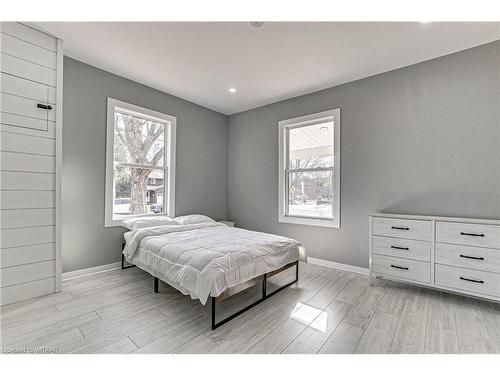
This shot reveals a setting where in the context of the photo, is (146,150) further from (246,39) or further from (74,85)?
(246,39)

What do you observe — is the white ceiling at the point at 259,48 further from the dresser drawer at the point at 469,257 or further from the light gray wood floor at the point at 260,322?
the light gray wood floor at the point at 260,322

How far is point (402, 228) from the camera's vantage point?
2580 millimetres

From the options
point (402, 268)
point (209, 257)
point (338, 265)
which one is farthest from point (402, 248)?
point (209, 257)

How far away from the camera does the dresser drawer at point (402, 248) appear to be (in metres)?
2.46

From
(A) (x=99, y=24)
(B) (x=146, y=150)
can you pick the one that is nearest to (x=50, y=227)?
(B) (x=146, y=150)

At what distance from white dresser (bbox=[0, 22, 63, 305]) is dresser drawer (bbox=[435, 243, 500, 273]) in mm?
4016

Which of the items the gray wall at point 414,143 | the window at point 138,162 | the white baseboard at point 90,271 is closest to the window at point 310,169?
the gray wall at point 414,143

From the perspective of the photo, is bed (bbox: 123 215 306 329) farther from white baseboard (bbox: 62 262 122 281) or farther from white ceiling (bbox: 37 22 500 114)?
white ceiling (bbox: 37 22 500 114)

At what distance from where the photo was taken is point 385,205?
3.02m

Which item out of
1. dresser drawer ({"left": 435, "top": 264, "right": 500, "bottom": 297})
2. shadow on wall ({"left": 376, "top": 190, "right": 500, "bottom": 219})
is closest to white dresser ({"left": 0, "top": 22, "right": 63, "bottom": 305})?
shadow on wall ({"left": 376, "top": 190, "right": 500, "bottom": 219})

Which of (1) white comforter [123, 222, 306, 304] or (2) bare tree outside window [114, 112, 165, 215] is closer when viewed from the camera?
(1) white comforter [123, 222, 306, 304]

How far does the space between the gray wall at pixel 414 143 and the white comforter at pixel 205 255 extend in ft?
3.62

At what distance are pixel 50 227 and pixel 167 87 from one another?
2421 mm

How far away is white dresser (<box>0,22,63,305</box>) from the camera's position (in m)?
2.19
